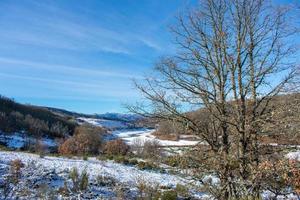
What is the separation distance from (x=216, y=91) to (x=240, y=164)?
1812 mm

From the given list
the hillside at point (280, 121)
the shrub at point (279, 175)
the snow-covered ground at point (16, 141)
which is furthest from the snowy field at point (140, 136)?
the snow-covered ground at point (16, 141)

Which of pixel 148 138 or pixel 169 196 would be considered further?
pixel 148 138

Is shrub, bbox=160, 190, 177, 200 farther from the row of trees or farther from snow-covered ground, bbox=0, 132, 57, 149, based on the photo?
the row of trees

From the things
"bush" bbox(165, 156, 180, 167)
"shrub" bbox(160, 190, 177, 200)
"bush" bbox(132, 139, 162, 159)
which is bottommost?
"shrub" bbox(160, 190, 177, 200)

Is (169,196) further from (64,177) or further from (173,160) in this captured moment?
(173,160)

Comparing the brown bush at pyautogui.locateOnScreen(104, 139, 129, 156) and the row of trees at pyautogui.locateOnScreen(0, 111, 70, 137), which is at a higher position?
the row of trees at pyautogui.locateOnScreen(0, 111, 70, 137)

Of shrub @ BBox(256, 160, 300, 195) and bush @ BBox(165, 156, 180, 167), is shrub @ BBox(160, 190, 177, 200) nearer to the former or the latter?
bush @ BBox(165, 156, 180, 167)

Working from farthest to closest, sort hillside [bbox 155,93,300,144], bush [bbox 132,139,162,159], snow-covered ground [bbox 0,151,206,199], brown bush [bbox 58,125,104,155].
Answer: brown bush [bbox 58,125,104,155]
snow-covered ground [bbox 0,151,206,199]
bush [bbox 132,139,162,159]
hillside [bbox 155,93,300,144]

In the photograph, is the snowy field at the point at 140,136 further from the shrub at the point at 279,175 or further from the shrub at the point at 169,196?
the shrub at the point at 279,175

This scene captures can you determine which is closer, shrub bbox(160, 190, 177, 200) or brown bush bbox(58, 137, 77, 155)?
shrub bbox(160, 190, 177, 200)

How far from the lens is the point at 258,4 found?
8953 mm

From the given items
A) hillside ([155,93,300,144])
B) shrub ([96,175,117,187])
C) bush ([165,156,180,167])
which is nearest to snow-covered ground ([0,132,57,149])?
shrub ([96,175,117,187])

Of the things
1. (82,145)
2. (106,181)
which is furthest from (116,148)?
(106,181)

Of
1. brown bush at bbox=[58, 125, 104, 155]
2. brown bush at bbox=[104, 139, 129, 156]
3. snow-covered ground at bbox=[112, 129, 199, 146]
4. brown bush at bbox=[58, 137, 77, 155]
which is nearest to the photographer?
snow-covered ground at bbox=[112, 129, 199, 146]
